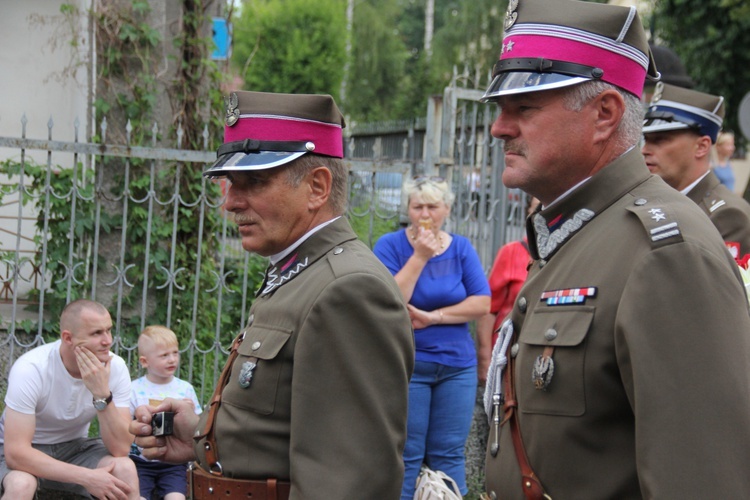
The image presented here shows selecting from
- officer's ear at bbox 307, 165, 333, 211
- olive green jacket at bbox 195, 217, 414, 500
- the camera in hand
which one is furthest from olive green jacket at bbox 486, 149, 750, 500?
the camera in hand

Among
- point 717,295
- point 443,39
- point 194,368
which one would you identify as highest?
point 443,39

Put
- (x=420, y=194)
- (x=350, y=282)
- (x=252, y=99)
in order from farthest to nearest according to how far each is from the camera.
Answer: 1. (x=420, y=194)
2. (x=252, y=99)
3. (x=350, y=282)

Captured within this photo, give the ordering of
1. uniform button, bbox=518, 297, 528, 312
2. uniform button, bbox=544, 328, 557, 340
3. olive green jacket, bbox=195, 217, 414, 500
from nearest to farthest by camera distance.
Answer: uniform button, bbox=544, 328, 557, 340 → uniform button, bbox=518, 297, 528, 312 → olive green jacket, bbox=195, 217, 414, 500

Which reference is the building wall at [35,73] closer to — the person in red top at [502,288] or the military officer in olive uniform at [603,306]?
the person in red top at [502,288]

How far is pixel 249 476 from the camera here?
2.56 metres

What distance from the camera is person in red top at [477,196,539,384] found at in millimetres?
5594

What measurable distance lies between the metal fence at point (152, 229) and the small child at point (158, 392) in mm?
477

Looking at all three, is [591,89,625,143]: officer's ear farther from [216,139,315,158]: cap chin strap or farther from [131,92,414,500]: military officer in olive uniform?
[216,139,315,158]: cap chin strap

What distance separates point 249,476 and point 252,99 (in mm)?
1142

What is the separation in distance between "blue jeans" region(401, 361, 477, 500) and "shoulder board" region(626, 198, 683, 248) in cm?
322

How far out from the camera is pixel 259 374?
260 centimetres

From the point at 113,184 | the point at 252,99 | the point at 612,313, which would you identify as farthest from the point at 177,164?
the point at 612,313

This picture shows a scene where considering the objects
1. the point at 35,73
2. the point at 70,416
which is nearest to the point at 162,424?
the point at 70,416

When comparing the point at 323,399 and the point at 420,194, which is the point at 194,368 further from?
the point at 323,399
